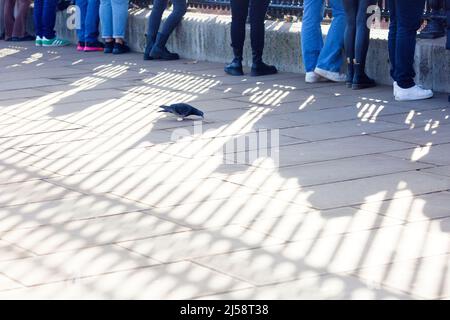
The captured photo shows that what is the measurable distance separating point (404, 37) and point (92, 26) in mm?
5835

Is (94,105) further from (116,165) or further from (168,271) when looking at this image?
(168,271)

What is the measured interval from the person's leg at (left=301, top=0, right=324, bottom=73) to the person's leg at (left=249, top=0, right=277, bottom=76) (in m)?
0.45

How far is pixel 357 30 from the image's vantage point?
31.9ft

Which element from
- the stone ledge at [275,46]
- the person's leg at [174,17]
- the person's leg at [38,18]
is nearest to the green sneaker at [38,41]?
the person's leg at [38,18]

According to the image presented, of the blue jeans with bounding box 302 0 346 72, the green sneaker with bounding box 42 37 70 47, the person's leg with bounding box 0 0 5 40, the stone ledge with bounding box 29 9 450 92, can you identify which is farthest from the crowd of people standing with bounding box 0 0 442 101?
the person's leg with bounding box 0 0 5 40

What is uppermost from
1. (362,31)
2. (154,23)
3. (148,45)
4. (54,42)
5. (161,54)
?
(362,31)

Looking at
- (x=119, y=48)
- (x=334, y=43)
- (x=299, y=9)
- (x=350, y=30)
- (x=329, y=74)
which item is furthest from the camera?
(x=119, y=48)

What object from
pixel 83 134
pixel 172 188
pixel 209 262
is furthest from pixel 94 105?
pixel 209 262

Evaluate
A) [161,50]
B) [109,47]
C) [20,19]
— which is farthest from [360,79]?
[20,19]

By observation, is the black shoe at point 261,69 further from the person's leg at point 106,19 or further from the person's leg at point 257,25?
the person's leg at point 106,19

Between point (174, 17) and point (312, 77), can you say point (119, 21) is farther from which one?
point (312, 77)

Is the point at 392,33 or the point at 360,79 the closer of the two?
the point at 392,33

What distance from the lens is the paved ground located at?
479 cm

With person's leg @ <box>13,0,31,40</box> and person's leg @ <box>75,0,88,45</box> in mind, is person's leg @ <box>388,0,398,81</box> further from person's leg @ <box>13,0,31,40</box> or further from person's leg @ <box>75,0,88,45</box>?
person's leg @ <box>13,0,31,40</box>
